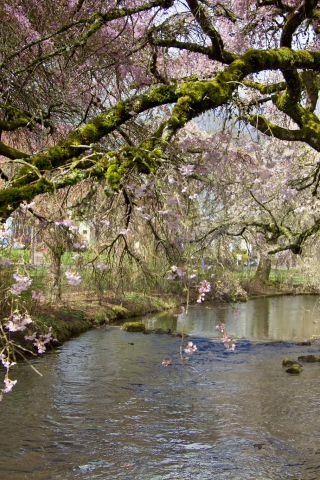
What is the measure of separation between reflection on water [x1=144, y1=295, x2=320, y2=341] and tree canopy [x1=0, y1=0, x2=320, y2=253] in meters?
4.94

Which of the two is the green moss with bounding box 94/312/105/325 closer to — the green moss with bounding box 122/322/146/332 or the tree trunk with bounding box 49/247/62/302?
the green moss with bounding box 122/322/146/332

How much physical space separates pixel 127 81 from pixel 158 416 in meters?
4.88

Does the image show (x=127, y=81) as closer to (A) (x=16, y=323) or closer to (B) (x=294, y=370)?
(A) (x=16, y=323)

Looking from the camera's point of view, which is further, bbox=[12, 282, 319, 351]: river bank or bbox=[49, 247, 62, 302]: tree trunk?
bbox=[12, 282, 319, 351]: river bank

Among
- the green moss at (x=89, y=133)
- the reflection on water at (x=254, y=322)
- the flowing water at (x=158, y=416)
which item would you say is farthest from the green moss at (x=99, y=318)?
the green moss at (x=89, y=133)

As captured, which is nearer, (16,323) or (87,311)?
(16,323)

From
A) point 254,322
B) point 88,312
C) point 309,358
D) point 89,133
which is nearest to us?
point 89,133

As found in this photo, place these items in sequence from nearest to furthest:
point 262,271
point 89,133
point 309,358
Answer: point 89,133 → point 309,358 → point 262,271

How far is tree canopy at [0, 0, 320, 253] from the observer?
3.37 m

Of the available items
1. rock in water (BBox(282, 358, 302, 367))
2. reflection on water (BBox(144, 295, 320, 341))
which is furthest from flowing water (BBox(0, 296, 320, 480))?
reflection on water (BBox(144, 295, 320, 341))

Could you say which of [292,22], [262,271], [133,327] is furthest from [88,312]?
[262,271]

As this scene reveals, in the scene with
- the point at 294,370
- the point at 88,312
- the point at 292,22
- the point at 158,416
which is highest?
the point at 292,22

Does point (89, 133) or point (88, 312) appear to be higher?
point (89, 133)

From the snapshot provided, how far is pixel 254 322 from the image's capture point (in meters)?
14.2
